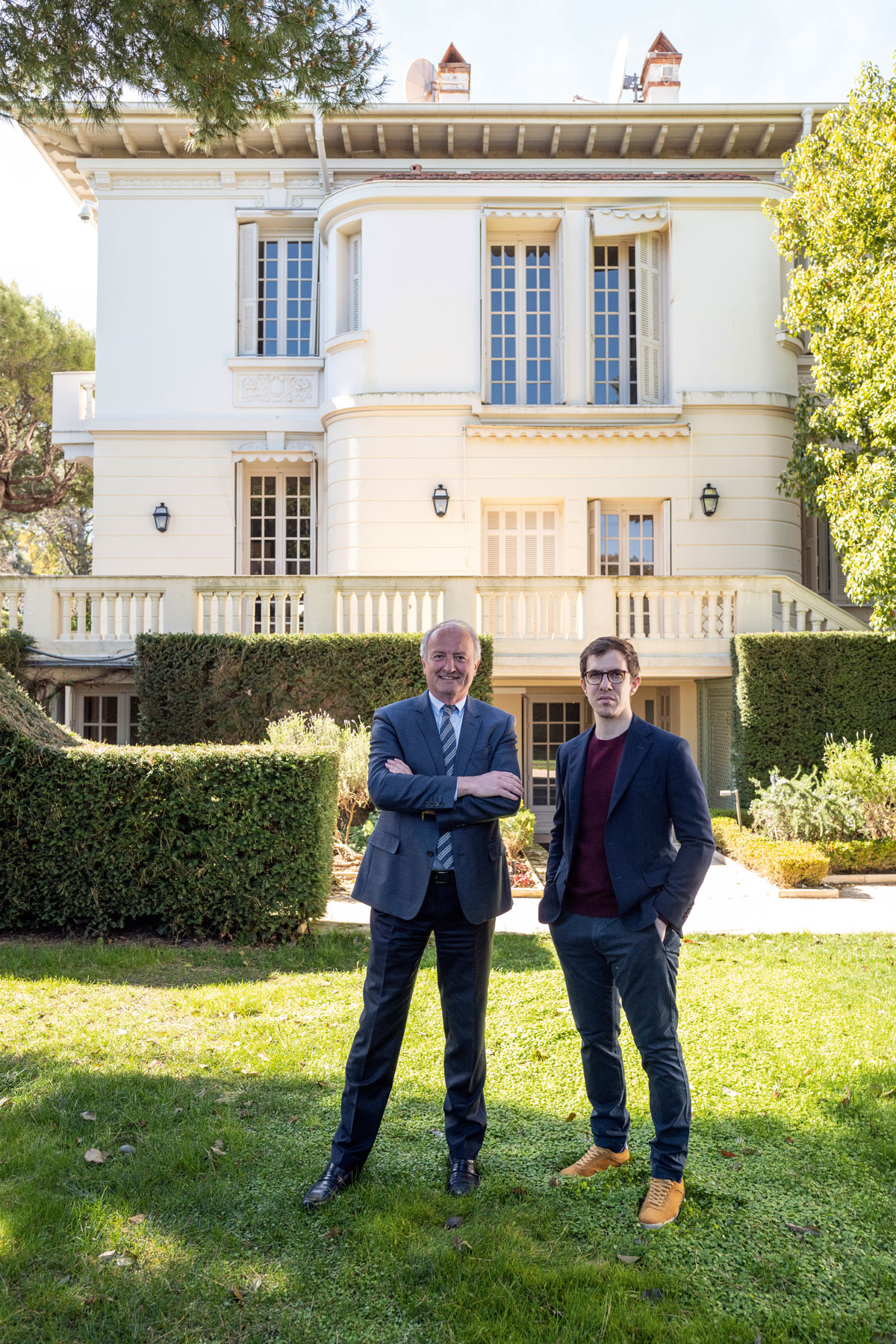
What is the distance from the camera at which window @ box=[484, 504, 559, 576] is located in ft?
52.9

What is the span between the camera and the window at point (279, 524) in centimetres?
1698

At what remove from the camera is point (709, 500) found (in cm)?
1569

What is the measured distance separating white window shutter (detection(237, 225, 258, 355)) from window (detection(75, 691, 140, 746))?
6.51 meters

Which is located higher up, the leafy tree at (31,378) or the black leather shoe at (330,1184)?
the leafy tree at (31,378)

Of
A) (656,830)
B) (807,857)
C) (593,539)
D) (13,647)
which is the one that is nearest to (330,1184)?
(656,830)

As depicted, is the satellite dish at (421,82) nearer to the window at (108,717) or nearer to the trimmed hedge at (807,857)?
the window at (108,717)

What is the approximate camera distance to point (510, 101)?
52.7ft

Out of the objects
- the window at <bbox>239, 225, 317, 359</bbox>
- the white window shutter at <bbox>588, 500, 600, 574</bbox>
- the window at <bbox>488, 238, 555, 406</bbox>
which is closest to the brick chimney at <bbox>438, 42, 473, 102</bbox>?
the window at <bbox>488, 238, 555, 406</bbox>

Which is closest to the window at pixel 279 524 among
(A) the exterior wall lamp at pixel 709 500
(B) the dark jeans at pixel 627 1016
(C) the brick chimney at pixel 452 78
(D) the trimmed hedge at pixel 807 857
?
(A) the exterior wall lamp at pixel 709 500

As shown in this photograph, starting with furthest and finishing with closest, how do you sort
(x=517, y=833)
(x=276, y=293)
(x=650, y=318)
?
(x=276, y=293) → (x=650, y=318) → (x=517, y=833)

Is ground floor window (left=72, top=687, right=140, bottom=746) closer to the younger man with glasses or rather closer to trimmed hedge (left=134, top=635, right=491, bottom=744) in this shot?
trimmed hedge (left=134, top=635, right=491, bottom=744)

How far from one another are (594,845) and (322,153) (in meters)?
15.9

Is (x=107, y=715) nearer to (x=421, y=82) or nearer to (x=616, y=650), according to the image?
(x=421, y=82)

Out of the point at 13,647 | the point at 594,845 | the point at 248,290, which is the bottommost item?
the point at 594,845
